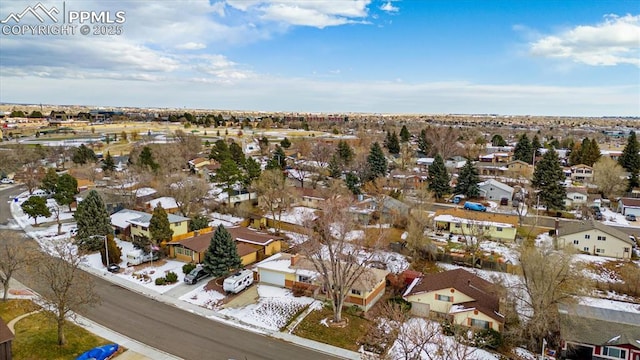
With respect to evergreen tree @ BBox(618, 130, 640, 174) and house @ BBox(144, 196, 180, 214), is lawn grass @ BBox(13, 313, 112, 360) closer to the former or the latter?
house @ BBox(144, 196, 180, 214)

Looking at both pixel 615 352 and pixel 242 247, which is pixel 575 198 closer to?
pixel 615 352

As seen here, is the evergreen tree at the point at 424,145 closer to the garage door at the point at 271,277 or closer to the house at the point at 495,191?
the house at the point at 495,191

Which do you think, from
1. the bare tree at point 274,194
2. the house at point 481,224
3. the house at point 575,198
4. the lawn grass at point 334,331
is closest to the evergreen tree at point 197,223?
the bare tree at point 274,194

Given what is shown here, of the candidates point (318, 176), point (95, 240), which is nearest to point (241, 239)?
point (95, 240)

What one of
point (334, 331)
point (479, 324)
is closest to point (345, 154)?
point (479, 324)

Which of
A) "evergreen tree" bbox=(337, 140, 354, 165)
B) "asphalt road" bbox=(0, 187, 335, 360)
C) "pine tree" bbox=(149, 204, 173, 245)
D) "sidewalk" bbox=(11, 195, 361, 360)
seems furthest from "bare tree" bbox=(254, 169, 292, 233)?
"evergreen tree" bbox=(337, 140, 354, 165)

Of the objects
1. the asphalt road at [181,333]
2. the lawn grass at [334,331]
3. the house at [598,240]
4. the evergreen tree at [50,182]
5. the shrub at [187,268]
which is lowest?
the lawn grass at [334,331]
